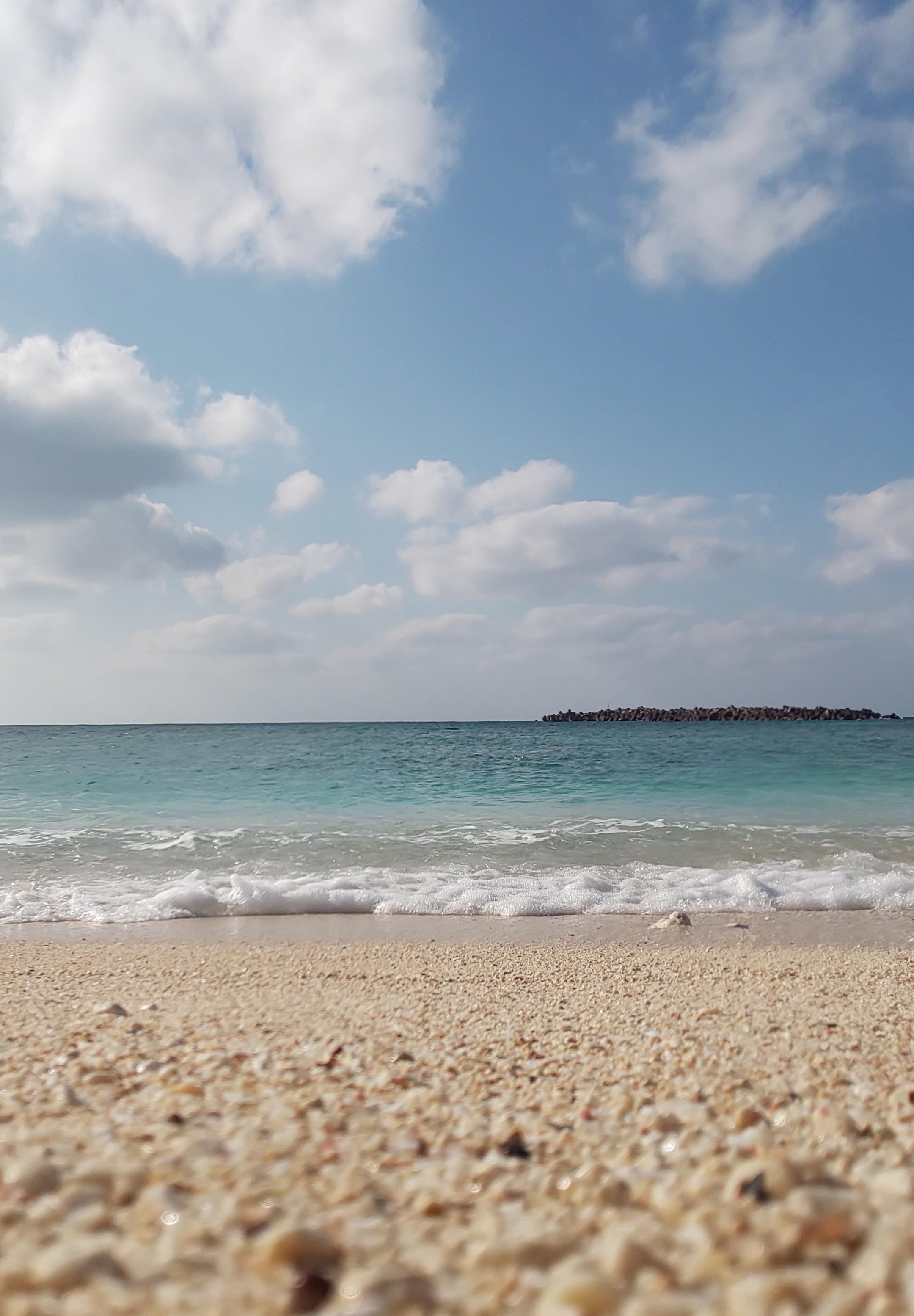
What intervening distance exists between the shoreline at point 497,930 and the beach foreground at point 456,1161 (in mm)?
3582

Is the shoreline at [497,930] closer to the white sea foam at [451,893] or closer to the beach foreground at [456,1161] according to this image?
the white sea foam at [451,893]

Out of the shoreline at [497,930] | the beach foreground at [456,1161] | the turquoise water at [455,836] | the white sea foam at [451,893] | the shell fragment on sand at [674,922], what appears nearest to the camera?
the beach foreground at [456,1161]

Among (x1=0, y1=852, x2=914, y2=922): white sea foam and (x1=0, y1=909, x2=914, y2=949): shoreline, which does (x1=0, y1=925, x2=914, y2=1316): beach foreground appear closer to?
(x1=0, y1=909, x2=914, y2=949): shoreline

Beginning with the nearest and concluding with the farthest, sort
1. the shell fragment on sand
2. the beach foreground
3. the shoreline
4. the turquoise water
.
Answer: the beach foreground → the shoreline → the shell fragment on sand → the turquoise water

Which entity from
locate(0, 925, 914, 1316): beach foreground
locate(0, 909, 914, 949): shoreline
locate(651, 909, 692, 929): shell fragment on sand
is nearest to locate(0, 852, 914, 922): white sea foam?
locate(0, 909, 914, 949): shoreline

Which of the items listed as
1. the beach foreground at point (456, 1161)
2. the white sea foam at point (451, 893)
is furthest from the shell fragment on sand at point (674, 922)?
the beach foreground at point (456, 1161)

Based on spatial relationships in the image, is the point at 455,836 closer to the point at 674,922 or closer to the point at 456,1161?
the point at 674,922

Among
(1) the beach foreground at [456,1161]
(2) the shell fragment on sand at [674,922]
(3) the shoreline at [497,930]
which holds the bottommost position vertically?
(3) the shoreline at [497,930]

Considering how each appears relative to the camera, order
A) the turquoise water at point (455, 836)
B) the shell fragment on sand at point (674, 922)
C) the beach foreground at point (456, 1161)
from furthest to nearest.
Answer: the turquoise water at point (455, 836), the shell fragment on sand at point (674, 922), the beach foreground at point (456, 1161)

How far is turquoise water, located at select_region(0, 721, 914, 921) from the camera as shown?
30.4 feet

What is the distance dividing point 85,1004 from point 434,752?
30.6 meters

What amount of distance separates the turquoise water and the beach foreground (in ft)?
17.1

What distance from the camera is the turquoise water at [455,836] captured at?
9.27 m

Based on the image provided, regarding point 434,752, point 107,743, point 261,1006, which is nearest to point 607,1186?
point 261,1006
